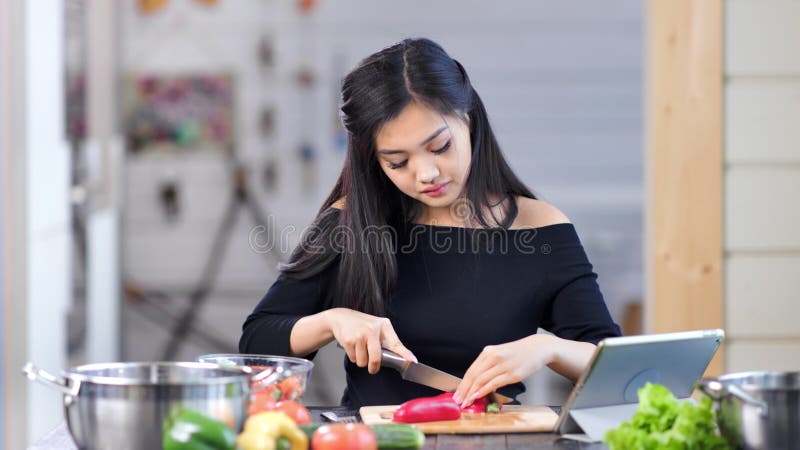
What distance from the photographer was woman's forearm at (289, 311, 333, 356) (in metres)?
2.04

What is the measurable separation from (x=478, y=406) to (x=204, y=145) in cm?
401

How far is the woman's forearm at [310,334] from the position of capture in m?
2.04

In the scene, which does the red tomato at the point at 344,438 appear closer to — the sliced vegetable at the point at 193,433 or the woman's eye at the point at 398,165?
the sliced vegetable at the point at 193,433

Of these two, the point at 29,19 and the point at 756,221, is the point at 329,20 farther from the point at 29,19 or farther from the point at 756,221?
the point at 756,221

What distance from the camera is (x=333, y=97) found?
18.2 feet

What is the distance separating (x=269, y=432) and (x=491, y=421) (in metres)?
0.47

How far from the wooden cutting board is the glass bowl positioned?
0.45ft

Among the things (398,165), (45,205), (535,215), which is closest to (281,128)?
(45,205)

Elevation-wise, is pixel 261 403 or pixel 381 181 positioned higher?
pixel 381 181

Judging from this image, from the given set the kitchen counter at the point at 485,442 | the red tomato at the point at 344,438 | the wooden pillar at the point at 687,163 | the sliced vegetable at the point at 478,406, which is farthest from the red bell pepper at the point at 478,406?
the wooden pillar at the point at 687,163

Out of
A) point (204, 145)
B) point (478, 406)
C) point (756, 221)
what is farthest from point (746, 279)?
point (204, 145)

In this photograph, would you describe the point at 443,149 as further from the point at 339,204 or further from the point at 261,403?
the point at 261,403

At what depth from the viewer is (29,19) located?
3738 mm

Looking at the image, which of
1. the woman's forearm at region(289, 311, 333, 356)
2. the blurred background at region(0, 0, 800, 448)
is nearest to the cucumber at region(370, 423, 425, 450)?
the woman's forearm at region(289, 311, 333, 356)
